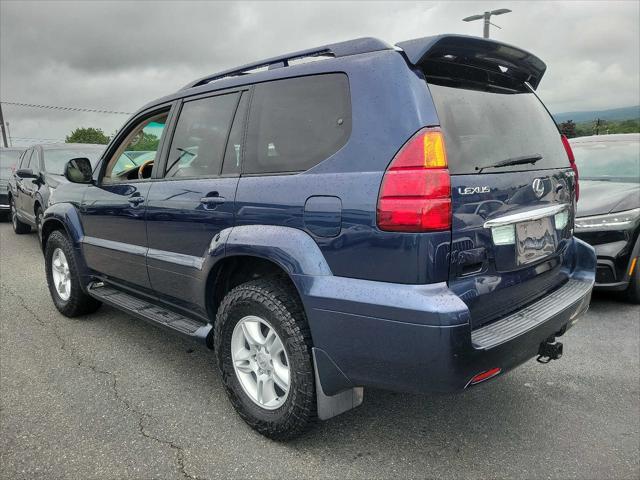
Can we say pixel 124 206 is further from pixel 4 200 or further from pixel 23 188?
pixel 4 200

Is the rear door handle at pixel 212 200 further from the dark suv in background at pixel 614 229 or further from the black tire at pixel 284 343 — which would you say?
the dark suv in background at pixel 614 229

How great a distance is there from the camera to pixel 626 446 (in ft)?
8.14

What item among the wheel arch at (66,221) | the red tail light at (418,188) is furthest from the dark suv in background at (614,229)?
the wheel arch at (66,221)

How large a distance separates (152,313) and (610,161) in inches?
206

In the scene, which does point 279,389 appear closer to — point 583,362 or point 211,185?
point 211,185

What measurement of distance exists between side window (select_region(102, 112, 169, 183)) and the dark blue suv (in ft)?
1.38

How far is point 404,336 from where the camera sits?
1920mm

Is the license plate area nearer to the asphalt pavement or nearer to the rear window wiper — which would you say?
the rear window wiper

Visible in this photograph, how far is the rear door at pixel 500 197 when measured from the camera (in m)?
2.04

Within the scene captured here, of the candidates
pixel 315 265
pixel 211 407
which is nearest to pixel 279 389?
pixel 211 407

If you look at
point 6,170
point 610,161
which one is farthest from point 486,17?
point 6,170

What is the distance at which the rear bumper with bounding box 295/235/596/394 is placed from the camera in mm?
1880

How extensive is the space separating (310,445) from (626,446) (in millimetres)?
1612

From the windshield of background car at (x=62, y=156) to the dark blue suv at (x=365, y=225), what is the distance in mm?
5313
